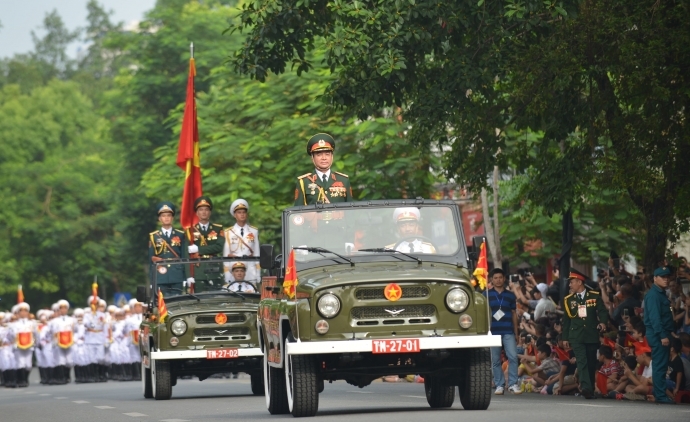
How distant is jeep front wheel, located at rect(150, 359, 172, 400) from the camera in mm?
22734

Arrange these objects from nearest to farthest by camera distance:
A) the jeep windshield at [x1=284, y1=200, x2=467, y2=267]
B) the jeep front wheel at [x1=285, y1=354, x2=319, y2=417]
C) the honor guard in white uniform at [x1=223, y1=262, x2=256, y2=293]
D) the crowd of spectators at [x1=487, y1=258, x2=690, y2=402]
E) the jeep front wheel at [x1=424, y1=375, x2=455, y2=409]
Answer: the jeep front wheel at [x1=285, y1=354, x2=319, y2=417] < the jeep windshield at [x1=284, y1=200, x2=467, y2=267] < the jeep front wheel at [x1=424, y1=375, x2=455, y2=409] < the crowd of spectators at [x1=487, y1=258, x2=690, y2=402] < the honor guard in white uniform at [x1=223, y1=262, x2=256, y2=293]

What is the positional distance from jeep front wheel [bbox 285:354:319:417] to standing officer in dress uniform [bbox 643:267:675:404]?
5.68m

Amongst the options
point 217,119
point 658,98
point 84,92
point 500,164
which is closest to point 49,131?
point 84,92

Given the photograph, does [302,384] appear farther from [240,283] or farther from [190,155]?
[190,155]

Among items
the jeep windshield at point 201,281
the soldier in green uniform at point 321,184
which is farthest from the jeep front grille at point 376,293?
the jeep windshield at point 201,281

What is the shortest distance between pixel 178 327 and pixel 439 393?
577cm

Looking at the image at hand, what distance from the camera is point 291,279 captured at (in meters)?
15.5

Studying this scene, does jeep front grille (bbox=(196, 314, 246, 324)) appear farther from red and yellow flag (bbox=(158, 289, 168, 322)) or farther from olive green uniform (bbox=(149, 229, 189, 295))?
olive green uniform (bbox=(149, 229, 189, 295))

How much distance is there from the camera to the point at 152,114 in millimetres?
60062

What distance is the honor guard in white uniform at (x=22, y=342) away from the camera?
133 feet

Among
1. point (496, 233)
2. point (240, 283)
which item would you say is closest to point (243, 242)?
point (240, 283)

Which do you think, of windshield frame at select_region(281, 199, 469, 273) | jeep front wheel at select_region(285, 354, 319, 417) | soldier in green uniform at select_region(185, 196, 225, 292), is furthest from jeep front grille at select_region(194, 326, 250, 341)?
jeep front wheel at select_region(285, 354, 319, 417)

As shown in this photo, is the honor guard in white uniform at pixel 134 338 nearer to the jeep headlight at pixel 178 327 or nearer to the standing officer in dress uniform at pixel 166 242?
the standing officer in dress uniform at pixel 166 242

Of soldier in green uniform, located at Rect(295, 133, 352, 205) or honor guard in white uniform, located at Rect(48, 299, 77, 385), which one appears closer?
soldier in green uniform, located at Rect(295, 133, 352, 205)
